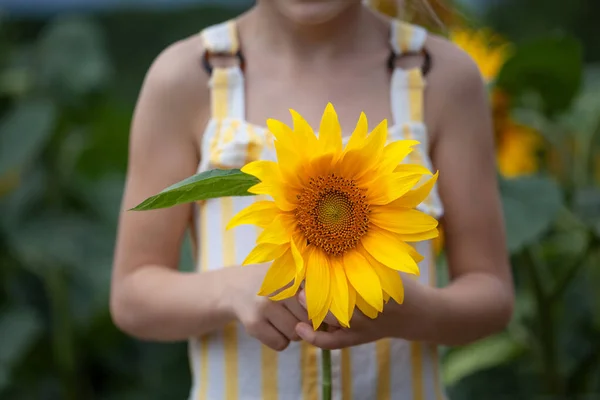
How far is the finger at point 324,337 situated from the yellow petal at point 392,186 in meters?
0.14

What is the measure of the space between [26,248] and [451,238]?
1242mm

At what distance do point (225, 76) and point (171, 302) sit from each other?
0.78 ft

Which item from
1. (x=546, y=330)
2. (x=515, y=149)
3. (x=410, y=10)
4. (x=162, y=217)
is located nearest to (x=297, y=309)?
(x=162, y=217)

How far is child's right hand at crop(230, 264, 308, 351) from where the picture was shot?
827 millimetres

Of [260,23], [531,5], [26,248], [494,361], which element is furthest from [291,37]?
[531,5]

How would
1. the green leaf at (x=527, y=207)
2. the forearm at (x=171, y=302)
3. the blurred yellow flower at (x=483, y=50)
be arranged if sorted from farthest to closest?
the blurred yellow flower at (x=483, y=50) < the green leaf at (x=527, y=207) < the forearm at (x=171, y=302)

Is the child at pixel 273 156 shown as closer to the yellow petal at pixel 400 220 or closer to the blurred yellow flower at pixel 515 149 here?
the yellow petal at pixel 400 220

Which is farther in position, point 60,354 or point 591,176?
point 60,354

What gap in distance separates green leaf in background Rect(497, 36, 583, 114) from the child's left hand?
31.6 inches

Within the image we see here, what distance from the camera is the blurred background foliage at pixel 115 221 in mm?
1600

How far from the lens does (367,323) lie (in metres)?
0.83

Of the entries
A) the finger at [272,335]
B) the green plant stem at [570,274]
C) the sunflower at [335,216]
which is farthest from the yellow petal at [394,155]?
the green plant stem at [570,274]

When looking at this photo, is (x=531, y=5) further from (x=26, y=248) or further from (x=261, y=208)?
(x=261, y=208)

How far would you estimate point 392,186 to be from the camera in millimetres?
715
